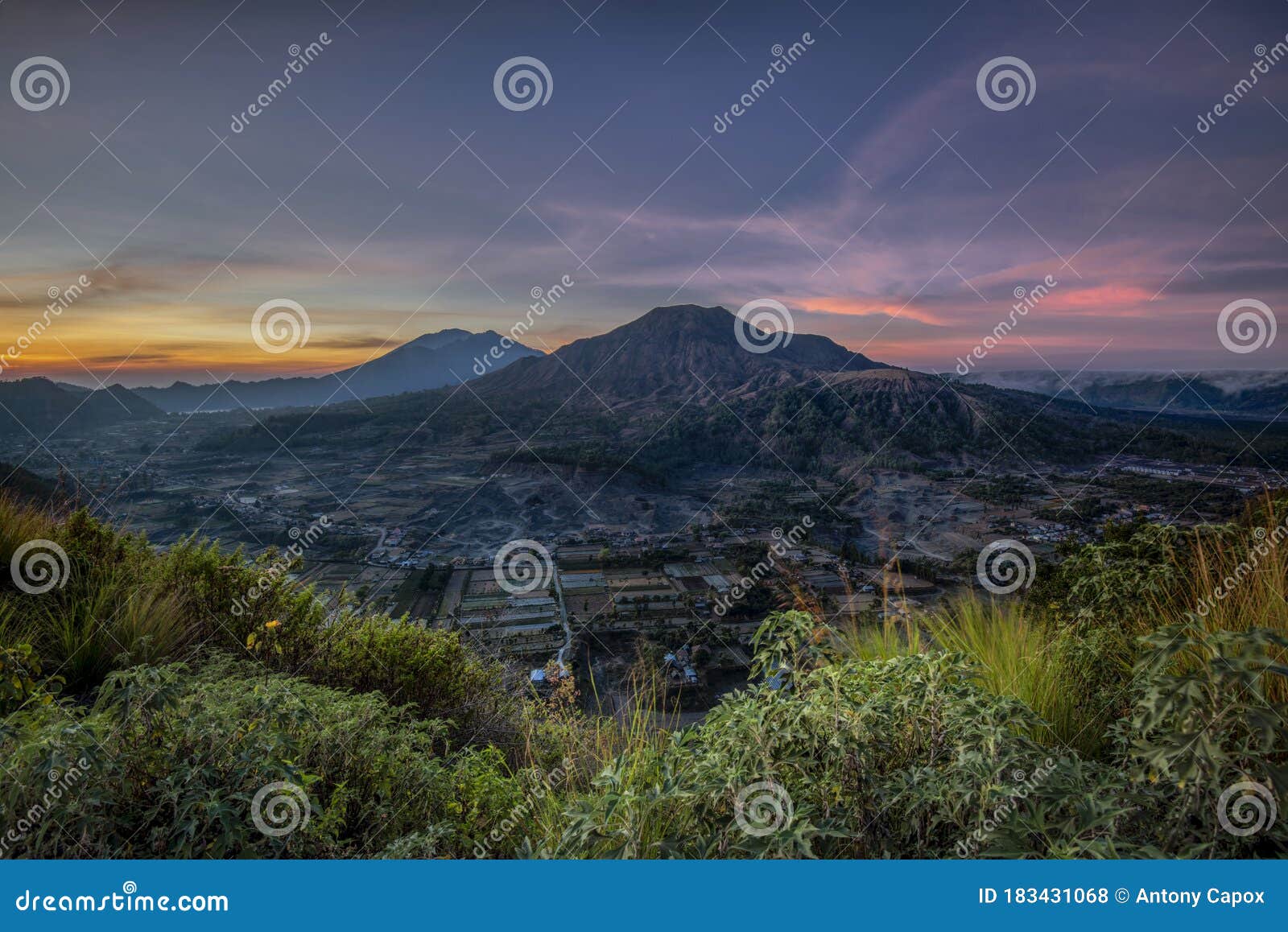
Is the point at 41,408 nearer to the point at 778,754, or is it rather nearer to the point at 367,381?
the point at 367,381

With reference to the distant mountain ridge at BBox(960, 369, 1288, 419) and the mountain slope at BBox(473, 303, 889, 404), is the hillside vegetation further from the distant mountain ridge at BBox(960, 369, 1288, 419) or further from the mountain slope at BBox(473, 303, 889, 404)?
the mountain slope at BBox(473, 303, 889, 404)

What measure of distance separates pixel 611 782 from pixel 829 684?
2.66 feet

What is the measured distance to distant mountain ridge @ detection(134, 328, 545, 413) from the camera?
8789 millimetres

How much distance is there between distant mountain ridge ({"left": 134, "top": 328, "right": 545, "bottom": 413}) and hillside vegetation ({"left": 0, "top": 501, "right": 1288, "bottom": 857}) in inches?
207

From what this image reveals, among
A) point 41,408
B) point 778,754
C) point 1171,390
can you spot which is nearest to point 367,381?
point 41,408

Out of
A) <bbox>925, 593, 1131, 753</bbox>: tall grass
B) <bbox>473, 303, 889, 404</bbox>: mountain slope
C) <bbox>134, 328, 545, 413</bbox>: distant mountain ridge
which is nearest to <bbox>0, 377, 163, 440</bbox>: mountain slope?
<bbox>134, 328, 545, 413</bbox>: distant mountain ridge

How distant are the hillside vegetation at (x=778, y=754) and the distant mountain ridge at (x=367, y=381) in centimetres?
527

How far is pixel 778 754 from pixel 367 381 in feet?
42.4

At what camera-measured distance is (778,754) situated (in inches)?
62.2

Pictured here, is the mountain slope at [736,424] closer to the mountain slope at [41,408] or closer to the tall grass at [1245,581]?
the mountain slope at [41,408]

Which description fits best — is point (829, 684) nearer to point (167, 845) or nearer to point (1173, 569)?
point (167, 845)

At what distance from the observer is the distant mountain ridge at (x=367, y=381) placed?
8.79 m

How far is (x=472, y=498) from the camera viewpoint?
8734 millimetres

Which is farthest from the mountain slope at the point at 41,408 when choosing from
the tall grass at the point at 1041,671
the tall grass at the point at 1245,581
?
the tall grass at the point at 1245,581
